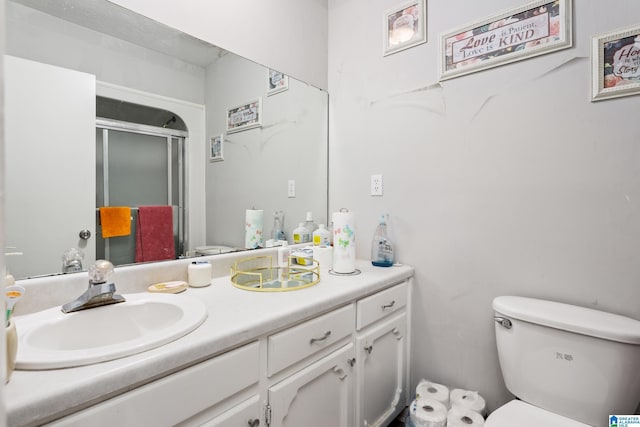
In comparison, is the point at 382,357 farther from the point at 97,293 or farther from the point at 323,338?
the point at 97,293

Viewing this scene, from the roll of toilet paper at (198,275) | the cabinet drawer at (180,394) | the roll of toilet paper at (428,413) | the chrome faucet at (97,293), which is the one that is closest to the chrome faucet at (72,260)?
the chrome faucet at (97,293)

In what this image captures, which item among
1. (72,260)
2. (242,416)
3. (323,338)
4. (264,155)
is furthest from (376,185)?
(72,260)

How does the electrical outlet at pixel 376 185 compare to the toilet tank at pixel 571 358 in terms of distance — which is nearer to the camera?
the toilet tank at pixel 571 358

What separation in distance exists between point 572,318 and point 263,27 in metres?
1.82

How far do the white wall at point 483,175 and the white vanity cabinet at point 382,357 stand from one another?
0.14m

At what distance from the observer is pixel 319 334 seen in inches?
39.9

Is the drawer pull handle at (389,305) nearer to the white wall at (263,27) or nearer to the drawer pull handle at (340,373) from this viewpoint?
the drawer pull handle at (340,373)

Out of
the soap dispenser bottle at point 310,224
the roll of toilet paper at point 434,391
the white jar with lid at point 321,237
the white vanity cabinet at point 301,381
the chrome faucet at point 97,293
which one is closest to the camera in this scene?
the white vanity cabinet at point 301,381

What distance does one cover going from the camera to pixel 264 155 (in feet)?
5.31

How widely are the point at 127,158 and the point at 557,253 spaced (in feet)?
5.55

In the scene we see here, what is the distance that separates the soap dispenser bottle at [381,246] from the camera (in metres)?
1.60

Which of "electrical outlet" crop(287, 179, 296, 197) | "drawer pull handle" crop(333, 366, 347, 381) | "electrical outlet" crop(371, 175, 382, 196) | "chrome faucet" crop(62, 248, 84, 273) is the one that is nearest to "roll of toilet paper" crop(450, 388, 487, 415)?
"drawer pull handle" crop(333, 366, 347, 381)

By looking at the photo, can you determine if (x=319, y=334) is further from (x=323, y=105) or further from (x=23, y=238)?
(x=323, y=105)

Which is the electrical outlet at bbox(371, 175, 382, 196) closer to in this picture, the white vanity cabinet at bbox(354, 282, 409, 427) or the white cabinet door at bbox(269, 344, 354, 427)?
the white vanity cabinet at bbox(354, 282, 409, 427)
